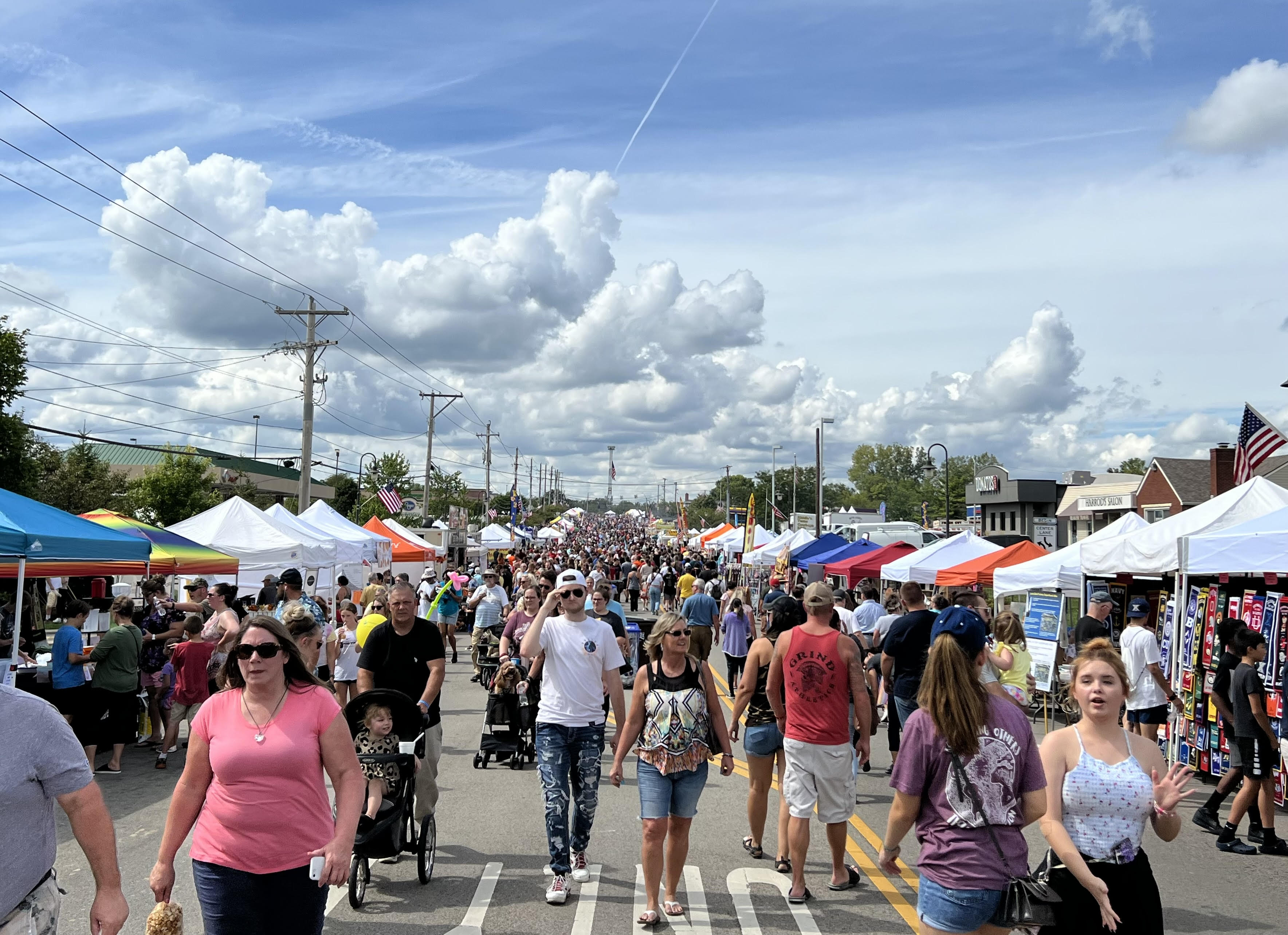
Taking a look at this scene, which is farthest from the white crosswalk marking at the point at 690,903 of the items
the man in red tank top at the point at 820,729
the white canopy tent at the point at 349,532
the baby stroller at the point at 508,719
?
the white canopy tent at the point at 349,532

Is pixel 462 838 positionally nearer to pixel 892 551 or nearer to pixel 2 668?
pixel 2 668

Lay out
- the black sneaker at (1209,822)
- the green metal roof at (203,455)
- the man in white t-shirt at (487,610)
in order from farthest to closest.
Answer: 1. the green metal roof at (203,455)
2. the man in white t-shirt at (487,610)
3. the black sneaker at (1209,822)

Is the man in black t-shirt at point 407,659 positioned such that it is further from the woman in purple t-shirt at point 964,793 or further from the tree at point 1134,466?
the tree at point 1134,466

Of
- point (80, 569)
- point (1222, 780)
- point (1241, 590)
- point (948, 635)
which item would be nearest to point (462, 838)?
point (948, 635)

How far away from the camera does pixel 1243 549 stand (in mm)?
9844

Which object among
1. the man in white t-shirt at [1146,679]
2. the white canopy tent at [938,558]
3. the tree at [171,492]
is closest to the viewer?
the man in white t-shirt at [1146,679]

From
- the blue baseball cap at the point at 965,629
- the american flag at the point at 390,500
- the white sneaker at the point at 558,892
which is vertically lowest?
the white sneaker at the point at 558,892

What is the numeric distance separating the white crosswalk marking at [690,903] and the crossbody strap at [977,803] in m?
2.35

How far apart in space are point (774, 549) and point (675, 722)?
26.6 metres

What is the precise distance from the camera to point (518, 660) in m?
10.9

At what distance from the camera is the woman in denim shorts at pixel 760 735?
682 cm

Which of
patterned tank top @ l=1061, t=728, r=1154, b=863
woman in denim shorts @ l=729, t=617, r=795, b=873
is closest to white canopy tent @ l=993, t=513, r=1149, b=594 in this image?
woman in denim shorts @ l=729, t=617, r=795, b=873

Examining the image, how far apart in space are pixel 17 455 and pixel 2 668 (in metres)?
23.7

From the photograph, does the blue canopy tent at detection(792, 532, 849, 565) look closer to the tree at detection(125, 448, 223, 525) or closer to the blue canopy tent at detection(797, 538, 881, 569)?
the blue canopy tent at detection(797, 538, 881, 569)
